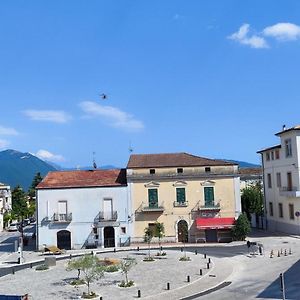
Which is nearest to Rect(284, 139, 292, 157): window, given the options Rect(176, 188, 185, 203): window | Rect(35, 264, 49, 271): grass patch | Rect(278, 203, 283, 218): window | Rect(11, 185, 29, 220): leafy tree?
Rect(278, 203, 283, 218): window

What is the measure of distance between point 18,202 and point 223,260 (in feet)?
252

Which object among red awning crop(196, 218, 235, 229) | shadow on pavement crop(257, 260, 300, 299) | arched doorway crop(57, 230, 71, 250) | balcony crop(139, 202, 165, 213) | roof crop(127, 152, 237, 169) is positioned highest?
roof crop(127, 152, 237, 169)

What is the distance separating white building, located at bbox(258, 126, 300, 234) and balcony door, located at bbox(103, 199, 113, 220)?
61.9ft

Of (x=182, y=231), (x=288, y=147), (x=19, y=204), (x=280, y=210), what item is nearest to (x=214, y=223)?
(x=182, y=231)

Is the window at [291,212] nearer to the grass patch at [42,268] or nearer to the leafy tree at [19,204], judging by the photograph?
the grass patch at [42,268]

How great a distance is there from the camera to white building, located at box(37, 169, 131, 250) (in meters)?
48.9

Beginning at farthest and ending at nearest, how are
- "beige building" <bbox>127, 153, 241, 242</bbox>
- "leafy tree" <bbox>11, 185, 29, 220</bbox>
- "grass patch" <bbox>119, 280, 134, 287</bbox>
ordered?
1. "leafy tree" <bbox>11, 185, 29, 220</bbox>
2. "beige building" <bbox>127, 153, 241, 242</bbox>
3. "grass patch" <bbox>119, 280, 134, 287</bbox>

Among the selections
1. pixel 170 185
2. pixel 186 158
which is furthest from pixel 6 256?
pixel 186 158

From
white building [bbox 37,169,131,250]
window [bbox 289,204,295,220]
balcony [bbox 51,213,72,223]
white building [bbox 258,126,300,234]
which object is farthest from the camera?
window [bbox 289,204,295,220]

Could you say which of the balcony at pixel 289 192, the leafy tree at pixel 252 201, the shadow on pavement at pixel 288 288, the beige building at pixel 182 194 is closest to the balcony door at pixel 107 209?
the beige building at pixel 182 194

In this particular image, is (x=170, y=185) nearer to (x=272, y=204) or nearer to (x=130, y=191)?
(x=130, y=191)

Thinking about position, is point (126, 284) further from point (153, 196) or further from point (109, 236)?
point (153, 196)

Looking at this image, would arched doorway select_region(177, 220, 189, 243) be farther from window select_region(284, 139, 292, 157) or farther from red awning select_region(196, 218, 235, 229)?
window select_region(284, 139, 292, 157)

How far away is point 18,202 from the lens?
105m
